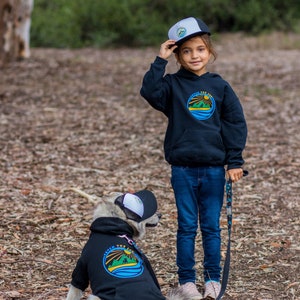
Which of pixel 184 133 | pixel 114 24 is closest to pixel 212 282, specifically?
pixel 184 133

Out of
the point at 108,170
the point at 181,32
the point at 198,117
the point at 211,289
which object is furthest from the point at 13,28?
the point at 211,289

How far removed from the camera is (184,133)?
466 cm

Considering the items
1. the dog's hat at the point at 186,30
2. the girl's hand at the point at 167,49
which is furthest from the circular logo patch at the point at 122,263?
the dog's hat at the point at 186,30

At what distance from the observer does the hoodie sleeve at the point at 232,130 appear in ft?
15.5

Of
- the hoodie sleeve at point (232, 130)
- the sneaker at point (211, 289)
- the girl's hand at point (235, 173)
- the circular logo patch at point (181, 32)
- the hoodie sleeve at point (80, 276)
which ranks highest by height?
the circular logo patch at point (181, 32)

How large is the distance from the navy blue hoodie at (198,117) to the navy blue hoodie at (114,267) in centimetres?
85

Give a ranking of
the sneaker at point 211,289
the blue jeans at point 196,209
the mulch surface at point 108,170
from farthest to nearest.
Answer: the mulch surface at point 108,170 < the sneaker at point 211,289 < the blue jeans at point 196,209

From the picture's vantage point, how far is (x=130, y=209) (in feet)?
13.1

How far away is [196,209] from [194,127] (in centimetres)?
55

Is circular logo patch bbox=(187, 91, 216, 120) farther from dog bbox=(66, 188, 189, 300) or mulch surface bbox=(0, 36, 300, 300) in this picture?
mulch surface bbox=(0, 36, 300, 300)

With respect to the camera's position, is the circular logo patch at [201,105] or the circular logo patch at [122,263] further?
the circular logo patch at [201,105]

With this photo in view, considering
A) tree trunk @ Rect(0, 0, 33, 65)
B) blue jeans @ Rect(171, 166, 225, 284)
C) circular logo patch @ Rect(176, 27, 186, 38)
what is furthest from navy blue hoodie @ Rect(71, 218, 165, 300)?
tree trunk @ Rect(0, 0, 33, 65)

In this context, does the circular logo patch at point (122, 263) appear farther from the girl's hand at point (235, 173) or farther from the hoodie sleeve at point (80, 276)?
the girl's hand at point (235, 173)

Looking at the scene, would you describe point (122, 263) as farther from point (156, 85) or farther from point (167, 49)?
point (167, 49)
